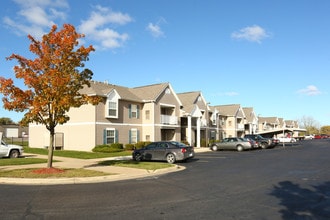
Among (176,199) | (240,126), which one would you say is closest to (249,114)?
(240,126)

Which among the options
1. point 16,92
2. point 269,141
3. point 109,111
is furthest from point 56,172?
point 269,141

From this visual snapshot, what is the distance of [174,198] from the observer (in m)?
9.37

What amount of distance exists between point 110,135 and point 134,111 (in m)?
4.67

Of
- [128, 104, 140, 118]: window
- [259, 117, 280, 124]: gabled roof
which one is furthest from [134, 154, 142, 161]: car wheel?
[259, 117, 280, 124]: gabled roof

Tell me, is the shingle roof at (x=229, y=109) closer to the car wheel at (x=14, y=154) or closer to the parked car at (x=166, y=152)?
the parked car at (x=166, y=152)

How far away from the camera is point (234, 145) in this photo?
117 feet

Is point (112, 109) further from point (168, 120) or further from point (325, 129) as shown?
point (325, 129)

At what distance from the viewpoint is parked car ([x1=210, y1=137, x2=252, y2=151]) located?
115 feet

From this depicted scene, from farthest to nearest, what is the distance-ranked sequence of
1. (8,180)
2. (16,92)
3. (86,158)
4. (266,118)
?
(266,118) < (86,158) < (16,92) < (8,180)

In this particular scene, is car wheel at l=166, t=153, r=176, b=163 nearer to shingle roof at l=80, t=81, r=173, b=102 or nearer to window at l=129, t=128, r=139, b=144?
shingle roof at l=80, t=81, r=173, b=102

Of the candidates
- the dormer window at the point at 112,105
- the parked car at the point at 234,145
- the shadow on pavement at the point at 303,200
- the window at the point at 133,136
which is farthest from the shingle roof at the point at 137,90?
the shadow on pavement at the point at 303,200

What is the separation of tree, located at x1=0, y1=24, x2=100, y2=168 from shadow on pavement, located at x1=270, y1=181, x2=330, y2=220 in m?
9.74

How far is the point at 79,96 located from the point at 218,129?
40578mm

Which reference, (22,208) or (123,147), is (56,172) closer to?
(22,208)
